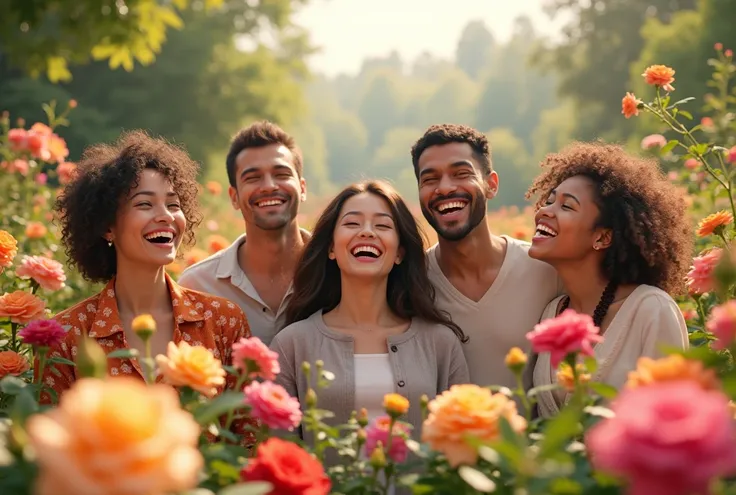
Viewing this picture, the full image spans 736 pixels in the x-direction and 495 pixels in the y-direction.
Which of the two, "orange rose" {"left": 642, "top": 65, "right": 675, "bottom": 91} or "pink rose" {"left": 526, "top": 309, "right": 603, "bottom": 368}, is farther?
"orange rose" {"left": 642, "top": 65, "right": 675, "bottom": 91}

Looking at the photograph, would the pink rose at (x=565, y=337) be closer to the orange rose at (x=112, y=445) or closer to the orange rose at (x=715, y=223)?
the orange rose at (x=112, y=445)

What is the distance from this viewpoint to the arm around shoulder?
256 centimetres

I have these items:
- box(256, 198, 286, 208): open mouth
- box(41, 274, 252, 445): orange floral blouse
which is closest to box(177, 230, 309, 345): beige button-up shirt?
box(256, 198, 286, 208): open mouth

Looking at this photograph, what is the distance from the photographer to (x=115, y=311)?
9.03 ft

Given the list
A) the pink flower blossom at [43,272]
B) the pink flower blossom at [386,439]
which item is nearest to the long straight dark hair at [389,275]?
the pink flower blossom at [43,272]

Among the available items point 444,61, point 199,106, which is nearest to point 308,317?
point 199,106

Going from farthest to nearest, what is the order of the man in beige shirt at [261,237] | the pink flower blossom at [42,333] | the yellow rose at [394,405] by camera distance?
the man in beige shirt at [261,237] < the pink flower blossom at [42,333] < the yellow rose at [394,405]

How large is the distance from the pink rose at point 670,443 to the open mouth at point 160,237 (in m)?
2.19

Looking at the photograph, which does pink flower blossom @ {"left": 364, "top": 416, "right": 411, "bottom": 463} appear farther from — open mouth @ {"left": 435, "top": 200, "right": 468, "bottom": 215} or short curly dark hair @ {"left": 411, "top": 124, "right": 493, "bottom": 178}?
short curly dark hair @ {"left": 411, "top": 124, "right": 493, "bottom": 178}

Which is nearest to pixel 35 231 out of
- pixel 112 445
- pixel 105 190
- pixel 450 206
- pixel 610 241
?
pixel 105 190

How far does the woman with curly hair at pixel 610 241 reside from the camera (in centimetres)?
276

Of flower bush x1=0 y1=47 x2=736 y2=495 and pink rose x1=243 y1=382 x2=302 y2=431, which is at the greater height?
pink rose x1=243 y1=382 x2=302 y2=431

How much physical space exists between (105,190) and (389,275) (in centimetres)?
112

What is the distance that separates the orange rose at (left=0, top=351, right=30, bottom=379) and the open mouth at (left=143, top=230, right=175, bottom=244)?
589 millimetres
